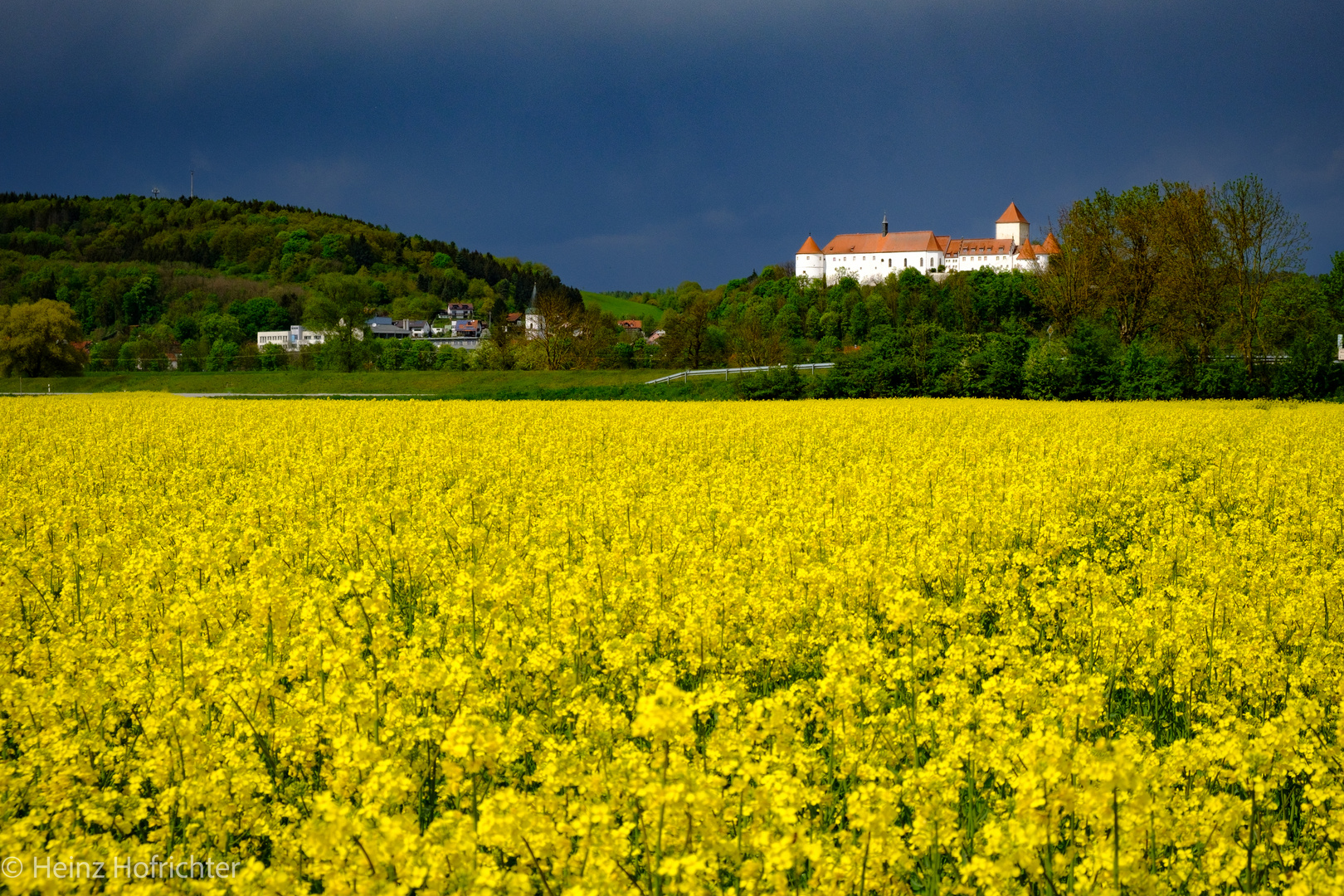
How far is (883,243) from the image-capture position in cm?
16788

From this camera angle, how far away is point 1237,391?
1258 inches

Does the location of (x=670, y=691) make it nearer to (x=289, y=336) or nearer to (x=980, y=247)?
(x=289, y=336)

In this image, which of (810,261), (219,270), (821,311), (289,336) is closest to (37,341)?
(289,336)

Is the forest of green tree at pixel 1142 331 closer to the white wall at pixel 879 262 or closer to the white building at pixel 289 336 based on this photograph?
the white building at pixel 289 336

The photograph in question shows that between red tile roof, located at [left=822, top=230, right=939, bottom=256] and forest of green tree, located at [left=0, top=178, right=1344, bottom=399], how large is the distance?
12.6m

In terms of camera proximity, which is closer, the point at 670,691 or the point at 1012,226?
the point at 670,691

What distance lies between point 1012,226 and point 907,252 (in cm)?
2031

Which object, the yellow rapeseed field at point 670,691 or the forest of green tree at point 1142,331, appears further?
the forest of green tree at point 1142,331

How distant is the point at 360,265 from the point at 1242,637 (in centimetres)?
18140

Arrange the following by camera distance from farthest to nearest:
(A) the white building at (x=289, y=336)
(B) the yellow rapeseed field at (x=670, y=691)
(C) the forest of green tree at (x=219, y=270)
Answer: (A) the white building at (x=289, y=336)
(C) the forest of green tree at (x=219, y=270)
(B) the yellow rapeseed field at (x=670, y=691)

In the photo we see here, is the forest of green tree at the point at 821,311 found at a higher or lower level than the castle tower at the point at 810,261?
lower

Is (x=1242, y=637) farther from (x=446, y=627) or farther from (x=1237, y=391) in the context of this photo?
(x=1237, y=391)

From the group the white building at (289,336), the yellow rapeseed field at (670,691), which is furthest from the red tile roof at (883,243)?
the yellow rapeseed field at (670,691)

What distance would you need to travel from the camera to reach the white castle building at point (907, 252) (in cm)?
15812
